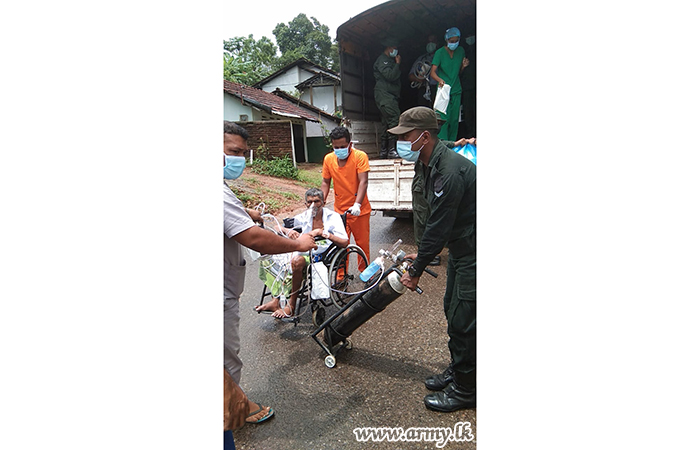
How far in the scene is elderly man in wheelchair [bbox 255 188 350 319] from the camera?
308 cm

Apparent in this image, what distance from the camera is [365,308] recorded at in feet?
8.16

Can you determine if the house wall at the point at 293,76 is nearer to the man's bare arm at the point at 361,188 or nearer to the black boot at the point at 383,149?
the black boot at the point at 383,149

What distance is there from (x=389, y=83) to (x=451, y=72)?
3.65ft

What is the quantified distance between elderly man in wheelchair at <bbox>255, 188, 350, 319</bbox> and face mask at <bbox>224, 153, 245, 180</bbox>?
130cm

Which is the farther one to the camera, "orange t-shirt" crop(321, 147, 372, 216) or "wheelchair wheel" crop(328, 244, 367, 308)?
"orange t-shirt" crop(321, 147, 372, 216)

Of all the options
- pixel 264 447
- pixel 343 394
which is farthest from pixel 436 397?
→ pixel 264 447

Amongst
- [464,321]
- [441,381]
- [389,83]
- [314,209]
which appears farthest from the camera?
[389,83]

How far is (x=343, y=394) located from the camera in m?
2.37

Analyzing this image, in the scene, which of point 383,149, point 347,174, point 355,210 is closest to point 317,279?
point 355,210

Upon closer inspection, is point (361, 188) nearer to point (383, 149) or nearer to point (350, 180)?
point (350, 180)

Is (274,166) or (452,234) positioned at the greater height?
(274,166)

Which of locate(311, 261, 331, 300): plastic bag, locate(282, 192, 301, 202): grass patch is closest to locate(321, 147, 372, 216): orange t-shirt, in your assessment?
locate(311, 261, 331, 300): plastic bag

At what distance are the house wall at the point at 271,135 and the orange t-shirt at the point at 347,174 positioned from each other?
516 mm

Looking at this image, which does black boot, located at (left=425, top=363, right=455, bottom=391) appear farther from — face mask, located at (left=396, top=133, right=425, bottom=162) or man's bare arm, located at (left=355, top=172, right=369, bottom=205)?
man's bare arm, located at (left=355, top=172, right=369, bottom=205)
